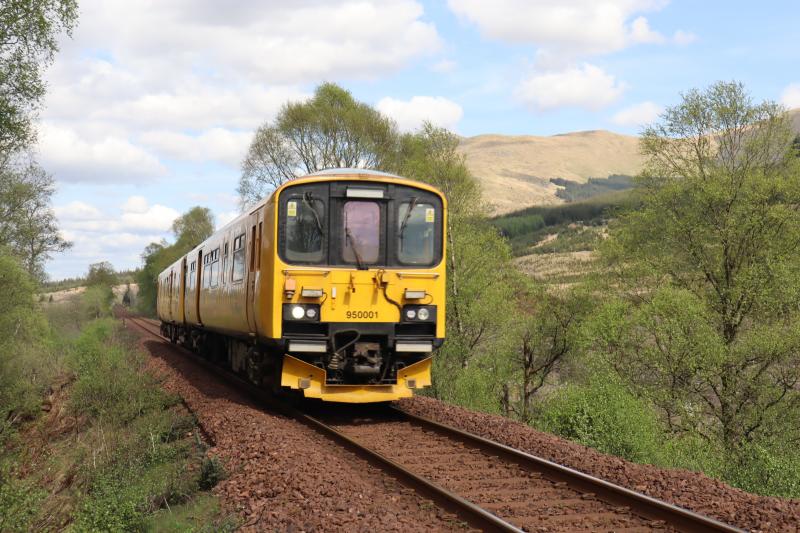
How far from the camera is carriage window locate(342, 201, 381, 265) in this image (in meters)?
10.3

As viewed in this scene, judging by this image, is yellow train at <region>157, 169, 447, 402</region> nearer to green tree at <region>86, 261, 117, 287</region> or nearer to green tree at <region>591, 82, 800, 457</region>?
green tree at <region>591, 82, 800, 457</region>

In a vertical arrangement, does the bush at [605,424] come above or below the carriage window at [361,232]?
below

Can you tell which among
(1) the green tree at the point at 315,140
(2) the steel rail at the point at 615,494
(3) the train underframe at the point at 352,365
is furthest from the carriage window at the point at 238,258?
(1) the green tree at the point at 315,140

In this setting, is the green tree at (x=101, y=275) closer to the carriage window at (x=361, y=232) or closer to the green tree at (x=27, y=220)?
the green tree at (x=27, y=220)

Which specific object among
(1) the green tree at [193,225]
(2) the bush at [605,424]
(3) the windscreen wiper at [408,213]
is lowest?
(2) the bush at [605,424]

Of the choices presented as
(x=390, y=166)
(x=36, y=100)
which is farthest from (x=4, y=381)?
(x=390, y=166)

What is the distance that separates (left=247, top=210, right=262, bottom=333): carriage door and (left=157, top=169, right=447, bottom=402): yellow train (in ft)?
0.22

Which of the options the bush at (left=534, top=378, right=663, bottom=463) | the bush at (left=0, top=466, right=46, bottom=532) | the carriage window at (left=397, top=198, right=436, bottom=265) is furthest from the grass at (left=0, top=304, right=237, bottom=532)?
the bush at (left=534, top=378, right=663, bottom=463)

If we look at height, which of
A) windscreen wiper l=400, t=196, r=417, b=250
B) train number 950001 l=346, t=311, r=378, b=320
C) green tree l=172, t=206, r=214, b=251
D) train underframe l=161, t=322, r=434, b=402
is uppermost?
green tree l=172, t=206, r=214, b=251

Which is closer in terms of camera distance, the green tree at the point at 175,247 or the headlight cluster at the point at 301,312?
the headlight cluster at the point at 301,312

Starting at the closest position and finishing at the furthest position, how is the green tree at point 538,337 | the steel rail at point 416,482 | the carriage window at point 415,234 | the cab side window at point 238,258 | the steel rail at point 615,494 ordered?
1. the steel rail at point 615,494
2. the steel rail at point 416,482
3. the carriage window at point 415,234
4. the cab side window at point 238,258
5. the green tree at point 538,337

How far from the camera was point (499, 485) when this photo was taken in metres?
6.81

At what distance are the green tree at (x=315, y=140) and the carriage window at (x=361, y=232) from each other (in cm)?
2901

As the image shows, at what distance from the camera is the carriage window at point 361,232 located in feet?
33.8
